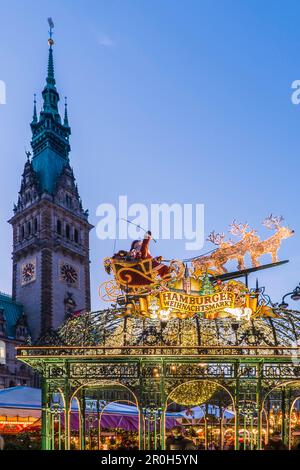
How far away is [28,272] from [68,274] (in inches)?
197

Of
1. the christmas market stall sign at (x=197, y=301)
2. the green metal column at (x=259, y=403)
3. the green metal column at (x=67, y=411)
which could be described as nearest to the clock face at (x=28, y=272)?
the green metal column at (x=67, y=411)

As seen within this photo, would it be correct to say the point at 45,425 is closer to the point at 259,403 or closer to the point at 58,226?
the point at 259,403

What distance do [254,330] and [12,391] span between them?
12.3 metres

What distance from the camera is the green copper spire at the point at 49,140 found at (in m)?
66.2

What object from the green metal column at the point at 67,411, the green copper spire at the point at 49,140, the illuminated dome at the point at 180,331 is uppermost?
the green copper spire at the point at 49,140

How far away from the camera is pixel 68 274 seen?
59844mm

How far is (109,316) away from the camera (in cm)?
1505

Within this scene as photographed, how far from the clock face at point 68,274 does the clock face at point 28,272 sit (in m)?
3.46

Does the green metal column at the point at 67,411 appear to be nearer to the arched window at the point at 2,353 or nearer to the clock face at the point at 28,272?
the arched window at the point at 2,353

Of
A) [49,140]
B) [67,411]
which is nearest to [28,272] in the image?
[49,140]

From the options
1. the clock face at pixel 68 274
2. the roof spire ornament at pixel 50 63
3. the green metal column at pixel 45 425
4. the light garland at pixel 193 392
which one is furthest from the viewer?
the roof spire ornament at pixel 50 63
